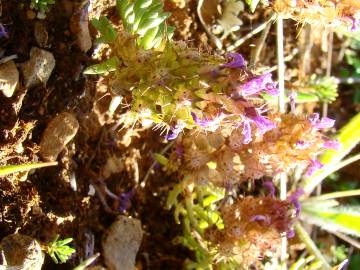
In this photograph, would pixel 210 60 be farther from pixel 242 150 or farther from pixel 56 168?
pixel 56 168

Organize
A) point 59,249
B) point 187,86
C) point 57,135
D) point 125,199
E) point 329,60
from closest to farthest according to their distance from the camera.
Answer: point 187,86 < point 59,249 < point 57,135 < point 125,199 < point 329,60

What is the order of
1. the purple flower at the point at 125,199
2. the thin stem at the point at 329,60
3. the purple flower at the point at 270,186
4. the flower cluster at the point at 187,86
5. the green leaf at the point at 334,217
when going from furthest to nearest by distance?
the thin stem at the point at 329,60, the green leaf at the point at 334,217, the purple flower at the point at 270,186, the purple flower at the point at 125,199, the flower cluster at the point at 187,86

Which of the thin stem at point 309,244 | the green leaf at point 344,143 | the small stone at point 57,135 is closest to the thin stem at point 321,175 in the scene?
the green leaf at point 344,143

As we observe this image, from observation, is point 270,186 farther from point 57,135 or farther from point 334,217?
point 57,135

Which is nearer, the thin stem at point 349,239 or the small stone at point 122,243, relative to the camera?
the small stone at point 122,243

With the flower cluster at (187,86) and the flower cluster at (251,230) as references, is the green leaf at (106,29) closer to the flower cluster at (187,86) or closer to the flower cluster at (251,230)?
the flower cluster at (187,86)

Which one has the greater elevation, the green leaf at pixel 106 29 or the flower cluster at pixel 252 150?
the green leaf at pixel 106 29

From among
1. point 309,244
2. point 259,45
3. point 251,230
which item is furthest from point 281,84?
point 309,244
